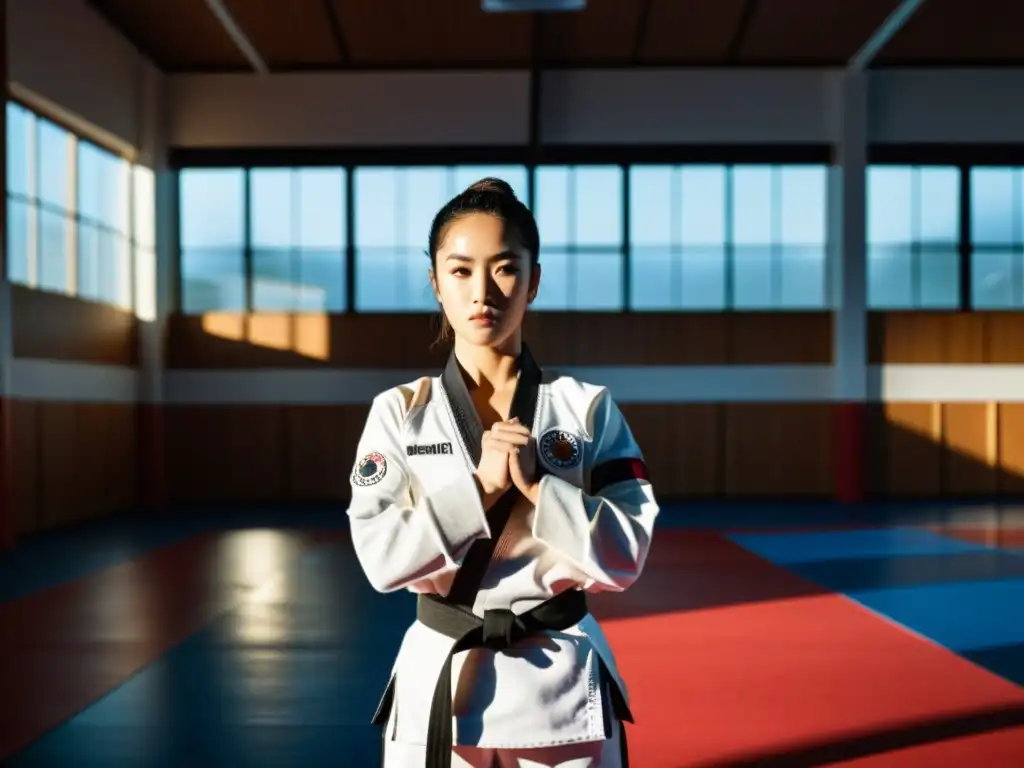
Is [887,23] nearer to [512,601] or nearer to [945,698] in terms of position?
[945,698]

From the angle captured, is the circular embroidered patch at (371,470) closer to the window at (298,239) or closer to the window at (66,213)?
the window at (66,213)

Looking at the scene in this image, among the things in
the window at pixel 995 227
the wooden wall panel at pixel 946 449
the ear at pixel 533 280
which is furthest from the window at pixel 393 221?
the ear at pixel 533 280

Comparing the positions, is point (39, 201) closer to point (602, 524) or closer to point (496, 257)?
point (496, 257)

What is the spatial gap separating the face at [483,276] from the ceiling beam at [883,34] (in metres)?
12.5

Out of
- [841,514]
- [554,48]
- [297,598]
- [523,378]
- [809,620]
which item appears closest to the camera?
[523,378]

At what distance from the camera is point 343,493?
1427cm

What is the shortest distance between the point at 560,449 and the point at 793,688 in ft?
12.8

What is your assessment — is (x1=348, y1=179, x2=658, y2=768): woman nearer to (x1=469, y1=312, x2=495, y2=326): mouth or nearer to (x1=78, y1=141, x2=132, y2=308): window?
(x1=469, y1=312, x2=495, y2=326): mouth

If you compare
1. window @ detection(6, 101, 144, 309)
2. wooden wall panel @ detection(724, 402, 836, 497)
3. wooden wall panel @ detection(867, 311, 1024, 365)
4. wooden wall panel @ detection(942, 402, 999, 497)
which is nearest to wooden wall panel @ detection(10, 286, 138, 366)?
window @ detection(6, 101, 144, 309)

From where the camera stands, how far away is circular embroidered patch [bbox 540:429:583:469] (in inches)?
62.5

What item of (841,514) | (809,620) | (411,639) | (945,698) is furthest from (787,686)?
(841,514)

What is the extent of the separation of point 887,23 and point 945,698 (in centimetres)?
1064

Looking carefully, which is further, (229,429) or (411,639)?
(229,429)

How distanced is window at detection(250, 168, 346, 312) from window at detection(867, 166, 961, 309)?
7.86 metres
